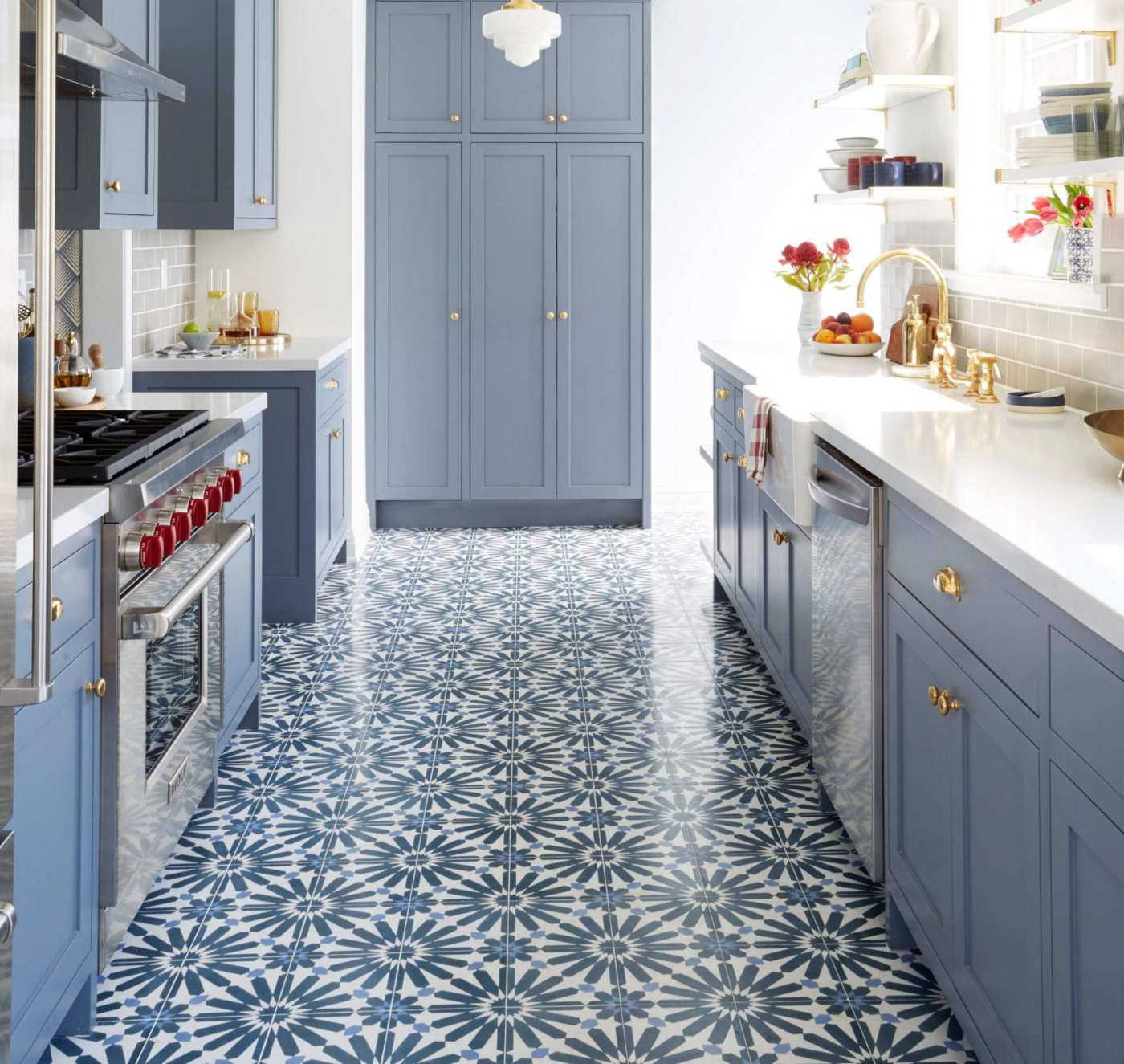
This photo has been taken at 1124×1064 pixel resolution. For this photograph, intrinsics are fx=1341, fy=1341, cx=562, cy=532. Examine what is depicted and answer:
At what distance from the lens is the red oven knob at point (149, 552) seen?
228cm

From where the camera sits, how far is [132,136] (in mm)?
→ 3508

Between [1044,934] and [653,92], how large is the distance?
591 cm

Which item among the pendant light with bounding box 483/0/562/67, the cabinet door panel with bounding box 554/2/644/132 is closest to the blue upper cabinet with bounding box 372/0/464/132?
the cabinet door panel with bounding box 554/2/644/132

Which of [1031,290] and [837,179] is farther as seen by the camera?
[837,179]

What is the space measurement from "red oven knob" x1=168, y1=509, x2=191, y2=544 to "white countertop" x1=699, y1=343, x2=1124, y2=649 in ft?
4.24

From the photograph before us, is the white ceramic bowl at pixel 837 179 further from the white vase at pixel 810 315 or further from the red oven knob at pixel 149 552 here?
the red oven knob at pixel 149 552

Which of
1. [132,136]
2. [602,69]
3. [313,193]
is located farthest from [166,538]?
[602,69]

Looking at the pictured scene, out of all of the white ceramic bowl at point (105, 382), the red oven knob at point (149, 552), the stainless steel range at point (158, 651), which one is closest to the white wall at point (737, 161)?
the white ceramic bowl at point (105, 382)

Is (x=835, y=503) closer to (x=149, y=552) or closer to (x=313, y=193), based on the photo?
(x=149, y=552)

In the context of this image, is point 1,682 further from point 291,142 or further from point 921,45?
point 291,142

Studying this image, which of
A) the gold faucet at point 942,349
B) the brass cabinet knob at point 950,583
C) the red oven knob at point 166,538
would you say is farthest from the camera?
the gold faucet at point 942,349

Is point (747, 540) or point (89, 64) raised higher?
point (89, 64)

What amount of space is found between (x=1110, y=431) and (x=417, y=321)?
4.42 metres

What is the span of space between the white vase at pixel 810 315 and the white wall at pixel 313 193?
1.98 metres
